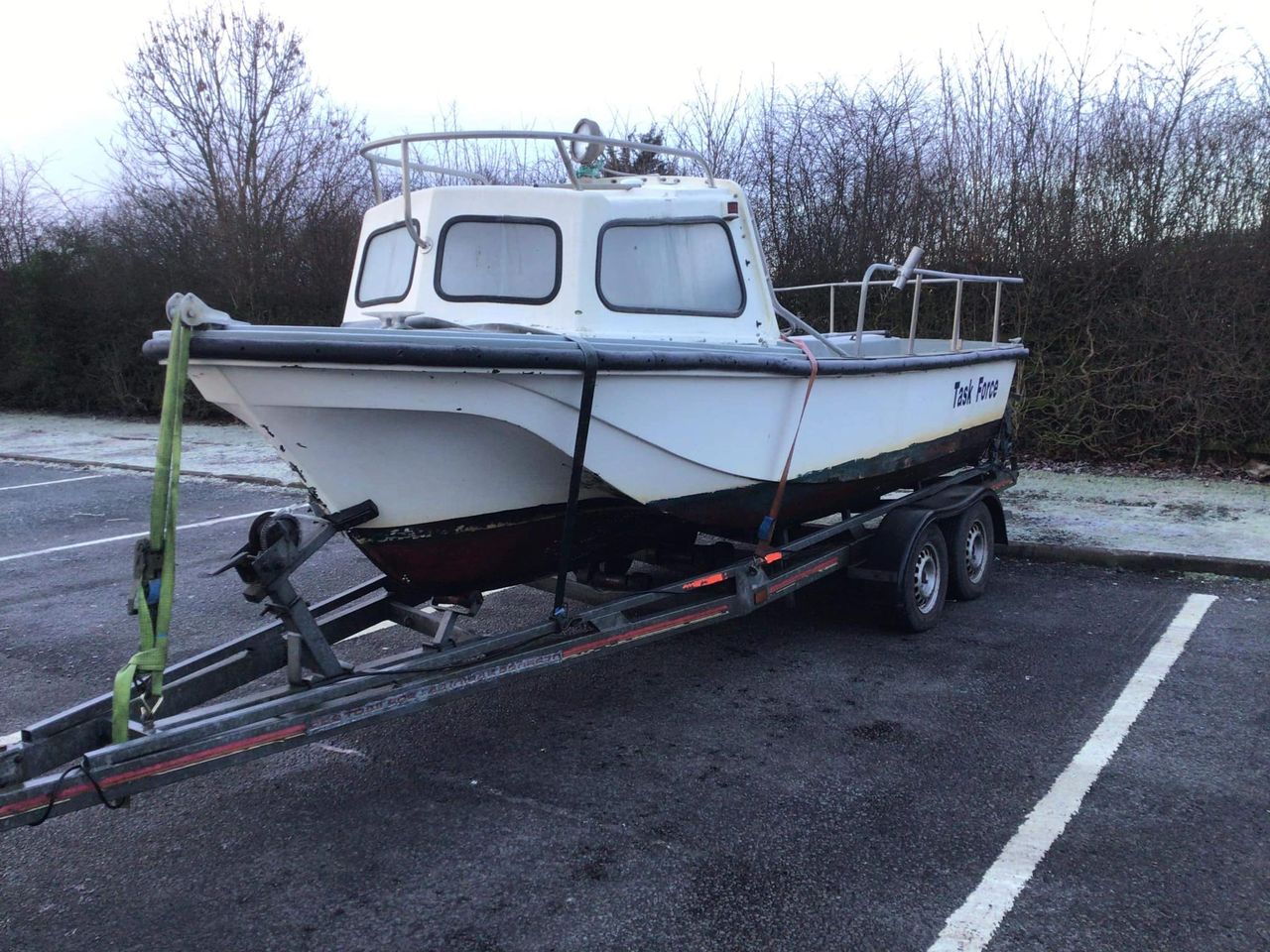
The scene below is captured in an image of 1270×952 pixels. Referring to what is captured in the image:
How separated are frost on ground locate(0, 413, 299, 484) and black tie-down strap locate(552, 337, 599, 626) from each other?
22.5 feet

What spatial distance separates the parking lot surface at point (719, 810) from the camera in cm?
283

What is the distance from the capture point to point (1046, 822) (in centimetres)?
332

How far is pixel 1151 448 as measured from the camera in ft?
32.2

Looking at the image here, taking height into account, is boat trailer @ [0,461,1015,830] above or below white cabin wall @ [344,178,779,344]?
below

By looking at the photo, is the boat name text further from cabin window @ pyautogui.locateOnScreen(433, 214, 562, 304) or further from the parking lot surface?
cabin window @ pyautogui.locateOnScreen(433, 214, 562, 304)

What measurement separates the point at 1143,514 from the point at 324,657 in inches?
270

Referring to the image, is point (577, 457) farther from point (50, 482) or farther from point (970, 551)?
point (50, 482)

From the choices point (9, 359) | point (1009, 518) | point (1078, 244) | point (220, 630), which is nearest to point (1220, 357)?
point (1078, 244)

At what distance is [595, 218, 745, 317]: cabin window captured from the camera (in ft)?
14.3

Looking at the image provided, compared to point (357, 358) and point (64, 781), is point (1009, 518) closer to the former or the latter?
point (357, 358)

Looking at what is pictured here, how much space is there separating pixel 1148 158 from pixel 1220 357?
219 cm

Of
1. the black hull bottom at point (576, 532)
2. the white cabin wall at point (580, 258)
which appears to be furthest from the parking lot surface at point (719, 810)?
the white cabin wall at point (580, 258)

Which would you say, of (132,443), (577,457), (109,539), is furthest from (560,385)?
(132,443)

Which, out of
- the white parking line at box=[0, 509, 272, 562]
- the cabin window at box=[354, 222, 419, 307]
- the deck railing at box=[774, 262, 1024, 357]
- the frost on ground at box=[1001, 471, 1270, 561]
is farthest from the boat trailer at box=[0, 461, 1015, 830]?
the white parking line at box=[0, 509, 272, 562]
